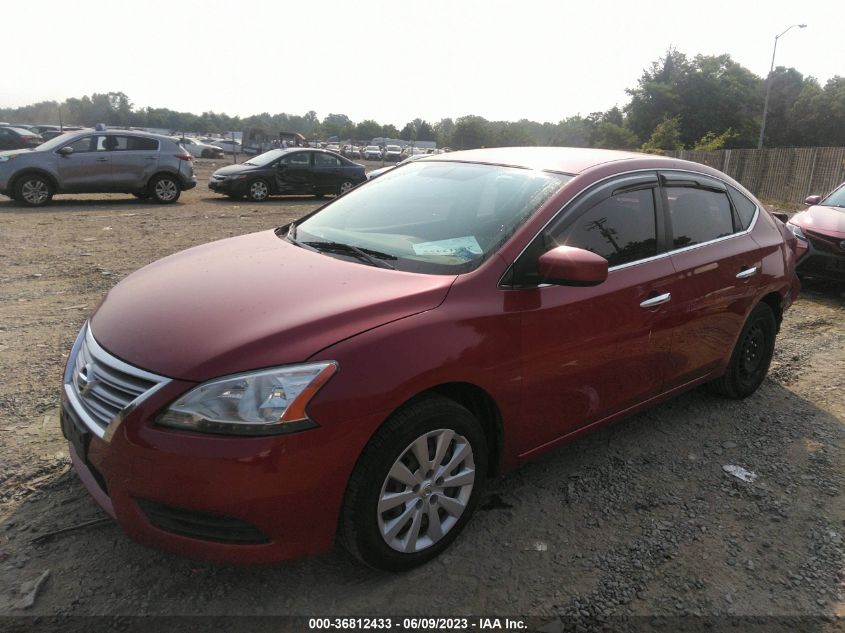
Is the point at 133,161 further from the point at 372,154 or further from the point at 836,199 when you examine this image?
the point at 372,154

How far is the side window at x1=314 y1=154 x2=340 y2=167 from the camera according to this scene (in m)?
16.9

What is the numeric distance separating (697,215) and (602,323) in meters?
1.29

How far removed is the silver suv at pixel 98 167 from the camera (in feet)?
42.0

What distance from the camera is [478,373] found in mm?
2584

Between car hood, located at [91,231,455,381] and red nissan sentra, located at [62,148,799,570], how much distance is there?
0.01 m

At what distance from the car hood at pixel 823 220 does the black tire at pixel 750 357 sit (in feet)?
12.9

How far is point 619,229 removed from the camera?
330 centimetres

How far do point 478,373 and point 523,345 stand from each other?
0.29 m

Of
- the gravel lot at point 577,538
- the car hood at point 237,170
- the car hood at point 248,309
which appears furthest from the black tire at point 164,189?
the car hood at point 248,309

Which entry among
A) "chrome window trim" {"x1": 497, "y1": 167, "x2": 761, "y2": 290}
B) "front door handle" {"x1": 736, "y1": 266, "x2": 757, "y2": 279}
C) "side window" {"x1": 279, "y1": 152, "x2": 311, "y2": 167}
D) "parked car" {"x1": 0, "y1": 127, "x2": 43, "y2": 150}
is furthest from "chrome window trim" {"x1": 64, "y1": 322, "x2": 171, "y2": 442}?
"parked car" {"x1": 0, "y1": 127, "x2": 43, "y2": 150}

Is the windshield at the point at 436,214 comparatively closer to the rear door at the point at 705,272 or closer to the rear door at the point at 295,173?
the rear door at the point at 705,272

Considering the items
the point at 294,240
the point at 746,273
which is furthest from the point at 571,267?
the point at 746,273

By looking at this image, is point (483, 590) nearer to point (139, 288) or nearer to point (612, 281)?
point (612, 281)

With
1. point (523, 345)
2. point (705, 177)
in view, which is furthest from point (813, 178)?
point (523, 345)
